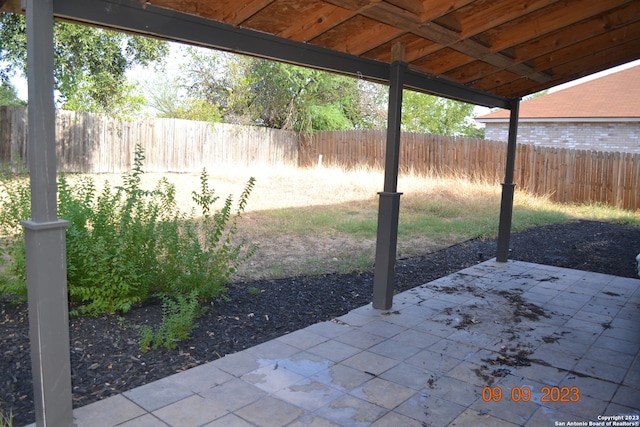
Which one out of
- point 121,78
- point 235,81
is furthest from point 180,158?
point 235,81

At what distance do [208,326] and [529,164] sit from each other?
13.7 meters

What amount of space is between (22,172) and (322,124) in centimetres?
1901

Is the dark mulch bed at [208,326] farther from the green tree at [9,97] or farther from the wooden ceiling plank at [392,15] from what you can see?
the green tree at [9,97]

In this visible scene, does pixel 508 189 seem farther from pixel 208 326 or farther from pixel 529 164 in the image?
pixel 529 164

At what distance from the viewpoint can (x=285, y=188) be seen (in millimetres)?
14164

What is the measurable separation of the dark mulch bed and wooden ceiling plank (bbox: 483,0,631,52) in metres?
3.00

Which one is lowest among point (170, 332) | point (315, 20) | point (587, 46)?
point (170, 332)

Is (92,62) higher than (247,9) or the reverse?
higher

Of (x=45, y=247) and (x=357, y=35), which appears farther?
(x=357, y=35)

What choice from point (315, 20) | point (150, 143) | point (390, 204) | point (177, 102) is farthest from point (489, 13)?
point (177, 102)

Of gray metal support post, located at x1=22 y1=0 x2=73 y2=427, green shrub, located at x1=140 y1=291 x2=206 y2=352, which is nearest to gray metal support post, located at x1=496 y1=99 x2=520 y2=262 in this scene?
green shrub, located at x1=140 y1=291 x2=206 y2=352

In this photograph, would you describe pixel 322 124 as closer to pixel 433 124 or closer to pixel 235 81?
pixel 235 81

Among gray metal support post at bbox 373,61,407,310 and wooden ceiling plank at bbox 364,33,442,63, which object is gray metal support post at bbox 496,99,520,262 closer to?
wooden ceiling plank at bbox 364,33,442,63

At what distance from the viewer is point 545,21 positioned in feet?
13.9
